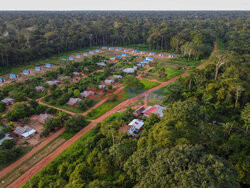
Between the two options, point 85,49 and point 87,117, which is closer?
point 87,117

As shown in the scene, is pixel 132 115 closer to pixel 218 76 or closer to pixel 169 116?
pixel 169 116

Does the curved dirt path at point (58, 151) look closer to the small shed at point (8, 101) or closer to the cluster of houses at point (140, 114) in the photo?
the cluster of houses at point (140, 114)

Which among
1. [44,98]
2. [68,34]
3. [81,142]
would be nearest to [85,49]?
[68,34]

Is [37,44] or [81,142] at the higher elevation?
[37,44]

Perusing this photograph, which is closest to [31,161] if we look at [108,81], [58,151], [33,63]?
[58,151]

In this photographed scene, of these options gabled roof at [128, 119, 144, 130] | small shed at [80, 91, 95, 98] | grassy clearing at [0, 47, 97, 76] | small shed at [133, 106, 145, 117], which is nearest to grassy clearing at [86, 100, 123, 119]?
small shed at [80, 91, 95, 98]

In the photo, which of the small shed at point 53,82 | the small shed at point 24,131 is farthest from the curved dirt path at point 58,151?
the small shed at point 53,82
